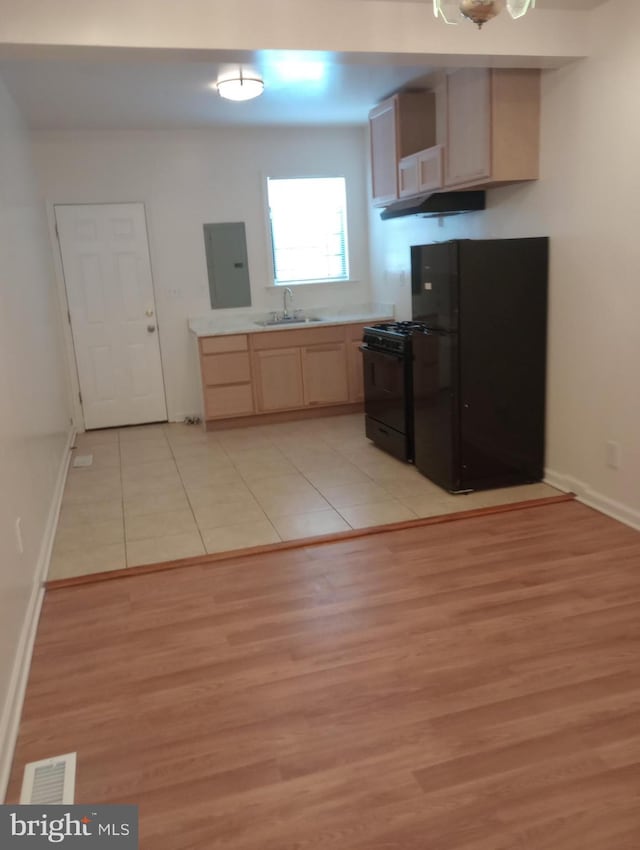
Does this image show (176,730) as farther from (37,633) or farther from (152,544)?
(152,544)

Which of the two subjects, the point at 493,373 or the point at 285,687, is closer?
the point at 285,687

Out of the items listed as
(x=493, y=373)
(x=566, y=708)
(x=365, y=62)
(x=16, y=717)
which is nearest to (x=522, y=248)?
(x=493, y=373)

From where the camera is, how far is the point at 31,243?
4.51 m

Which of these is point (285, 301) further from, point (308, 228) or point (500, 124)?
point (500, 124)

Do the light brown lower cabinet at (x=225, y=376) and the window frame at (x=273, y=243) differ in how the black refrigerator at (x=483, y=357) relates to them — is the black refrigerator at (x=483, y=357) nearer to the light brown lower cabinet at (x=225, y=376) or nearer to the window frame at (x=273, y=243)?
the light brown lower cabinet at (x=225, y=376)

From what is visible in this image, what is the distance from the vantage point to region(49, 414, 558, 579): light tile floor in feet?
11.7

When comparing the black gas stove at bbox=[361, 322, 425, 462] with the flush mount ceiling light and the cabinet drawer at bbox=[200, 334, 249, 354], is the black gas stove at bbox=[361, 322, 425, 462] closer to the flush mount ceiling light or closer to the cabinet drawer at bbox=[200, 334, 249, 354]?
the cabinet drawer at bbox=[200, 334, 249, 354]

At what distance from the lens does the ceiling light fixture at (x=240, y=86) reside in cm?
412

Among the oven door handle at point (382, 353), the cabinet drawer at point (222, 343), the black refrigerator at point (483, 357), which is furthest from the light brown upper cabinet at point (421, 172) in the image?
the cabinet drawer at point (222, 343)

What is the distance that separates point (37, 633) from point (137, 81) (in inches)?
128

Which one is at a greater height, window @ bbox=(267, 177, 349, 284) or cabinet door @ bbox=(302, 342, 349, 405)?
window @ bbox=(267, 177, 349, 284)

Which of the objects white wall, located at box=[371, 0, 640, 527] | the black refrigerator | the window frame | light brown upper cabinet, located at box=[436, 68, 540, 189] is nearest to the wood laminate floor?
white wall, located at box=[371, 0, 640, 527]

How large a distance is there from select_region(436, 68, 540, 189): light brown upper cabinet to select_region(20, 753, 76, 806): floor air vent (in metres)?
3.43

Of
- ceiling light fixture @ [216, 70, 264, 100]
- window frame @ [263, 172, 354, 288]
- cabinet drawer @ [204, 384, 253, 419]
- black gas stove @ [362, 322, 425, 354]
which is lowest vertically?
cabinet drawer @ [204, 384, 253, 419]
